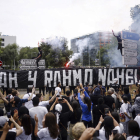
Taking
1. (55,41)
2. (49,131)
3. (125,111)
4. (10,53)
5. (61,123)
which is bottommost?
(61,123)

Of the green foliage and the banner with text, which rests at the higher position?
the green foliage

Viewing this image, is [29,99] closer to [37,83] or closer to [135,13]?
[37,83]

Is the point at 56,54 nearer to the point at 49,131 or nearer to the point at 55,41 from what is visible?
the point at 55,41

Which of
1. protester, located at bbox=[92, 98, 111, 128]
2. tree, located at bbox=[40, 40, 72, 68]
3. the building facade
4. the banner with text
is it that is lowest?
protester, located at bbox=[92, 98, 111, 128]

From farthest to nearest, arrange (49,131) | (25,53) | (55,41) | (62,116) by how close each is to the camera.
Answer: (25,53)
(55,41)
(62,116)
(49,131)

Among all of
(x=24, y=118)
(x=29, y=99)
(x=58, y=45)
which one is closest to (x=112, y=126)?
(x=24, y=118)

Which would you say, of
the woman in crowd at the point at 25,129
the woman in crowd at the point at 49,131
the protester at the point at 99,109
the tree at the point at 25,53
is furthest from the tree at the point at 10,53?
the woman in crowd at the point at 49,131

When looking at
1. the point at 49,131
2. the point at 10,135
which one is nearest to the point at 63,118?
the point at 49,131

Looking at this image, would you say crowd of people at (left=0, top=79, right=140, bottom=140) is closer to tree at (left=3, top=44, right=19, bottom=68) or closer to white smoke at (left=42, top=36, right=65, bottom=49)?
white smoke at (left=42, top=36, right=65, bottom=49)

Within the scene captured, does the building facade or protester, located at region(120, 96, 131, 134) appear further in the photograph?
the building facade

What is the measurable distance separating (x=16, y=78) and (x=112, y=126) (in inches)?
350

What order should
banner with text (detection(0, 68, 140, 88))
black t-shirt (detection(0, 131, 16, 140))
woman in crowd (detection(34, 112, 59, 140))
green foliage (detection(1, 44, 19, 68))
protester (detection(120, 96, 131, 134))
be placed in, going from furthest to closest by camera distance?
green foliage (detection(1, 44, 19, 68))
banner with text (detection(0, 68, 140, 88))
protester (detection(120, 96, 131, 134))
woman in crowd (detection(34, 112, 59, 140))
black t-shirt (detection(0, 131, 16, 140))

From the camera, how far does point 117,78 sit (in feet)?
40.0

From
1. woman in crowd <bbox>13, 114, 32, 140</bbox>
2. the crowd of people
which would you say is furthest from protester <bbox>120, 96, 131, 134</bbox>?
woman in crowd <bbox>13, 114, 32, 140</bbox>
